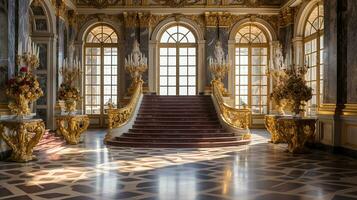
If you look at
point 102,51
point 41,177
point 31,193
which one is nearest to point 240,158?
point 41,177

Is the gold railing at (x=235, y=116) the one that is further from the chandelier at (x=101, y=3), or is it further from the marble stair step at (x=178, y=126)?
the chandelier at (x=101, y=3)

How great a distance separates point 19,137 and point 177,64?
9.84 meters

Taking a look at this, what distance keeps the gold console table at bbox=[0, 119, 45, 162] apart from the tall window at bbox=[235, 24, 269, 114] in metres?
10.4

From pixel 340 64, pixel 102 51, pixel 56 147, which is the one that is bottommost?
pixel 56 147

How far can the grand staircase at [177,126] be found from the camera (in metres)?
11.5

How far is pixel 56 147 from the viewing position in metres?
11.0

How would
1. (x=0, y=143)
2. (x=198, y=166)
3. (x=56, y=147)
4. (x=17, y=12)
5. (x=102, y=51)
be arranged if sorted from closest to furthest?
(x=198, y=166)
(x=0, y=143)
(x=17, y=12)
(x=56, y=147)
(x=102, y=51)

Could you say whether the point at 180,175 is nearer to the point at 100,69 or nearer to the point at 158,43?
the point at 158,43

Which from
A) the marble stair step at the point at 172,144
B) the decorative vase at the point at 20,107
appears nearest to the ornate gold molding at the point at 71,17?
the marble stair step at the point at 172,144

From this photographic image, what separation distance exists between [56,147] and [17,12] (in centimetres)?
356

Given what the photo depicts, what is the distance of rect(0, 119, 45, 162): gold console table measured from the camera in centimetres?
854

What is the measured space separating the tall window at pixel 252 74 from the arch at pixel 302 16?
2.11 meters

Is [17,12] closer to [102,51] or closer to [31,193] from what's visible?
[31,193]

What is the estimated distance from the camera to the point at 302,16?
15.1 metres
